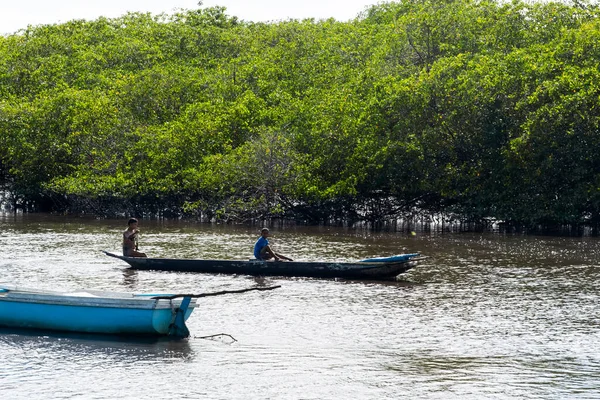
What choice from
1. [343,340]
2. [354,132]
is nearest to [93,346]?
[343,340]

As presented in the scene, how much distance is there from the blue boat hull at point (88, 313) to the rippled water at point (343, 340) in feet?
0.64

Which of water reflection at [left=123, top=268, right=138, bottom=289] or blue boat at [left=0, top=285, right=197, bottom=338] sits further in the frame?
water reflection at [left=123, top=268, right=138, bottom=289]

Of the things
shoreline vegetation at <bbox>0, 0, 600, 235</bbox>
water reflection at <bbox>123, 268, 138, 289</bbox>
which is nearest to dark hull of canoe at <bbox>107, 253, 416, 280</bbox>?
water reflection at <bbox>123, 268, 138, 289</bbox>

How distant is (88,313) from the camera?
1459 cm

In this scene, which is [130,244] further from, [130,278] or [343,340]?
[343,340]

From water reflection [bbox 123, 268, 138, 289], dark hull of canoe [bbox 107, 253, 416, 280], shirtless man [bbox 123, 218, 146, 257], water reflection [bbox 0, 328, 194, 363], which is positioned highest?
shirtless man [bbox 123, 218, 146, 257]

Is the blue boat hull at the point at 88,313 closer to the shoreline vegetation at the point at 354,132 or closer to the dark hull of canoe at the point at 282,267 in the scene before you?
the dark hull of canoe at the point at 282,267

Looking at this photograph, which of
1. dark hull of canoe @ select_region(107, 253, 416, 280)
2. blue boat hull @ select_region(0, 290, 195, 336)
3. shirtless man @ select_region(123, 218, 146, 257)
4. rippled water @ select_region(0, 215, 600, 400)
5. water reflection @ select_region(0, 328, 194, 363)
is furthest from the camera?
shirtless man @ select_region(123, 218, 146, 257)

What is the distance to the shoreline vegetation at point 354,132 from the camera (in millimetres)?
36281

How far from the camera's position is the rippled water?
12219mm

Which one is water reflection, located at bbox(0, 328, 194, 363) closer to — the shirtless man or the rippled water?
the rippled water

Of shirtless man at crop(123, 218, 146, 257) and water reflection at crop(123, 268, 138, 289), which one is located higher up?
shirtless man at crop(123, 218, 146, 257)

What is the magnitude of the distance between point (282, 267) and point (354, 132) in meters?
18.7

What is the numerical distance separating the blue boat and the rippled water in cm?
19
